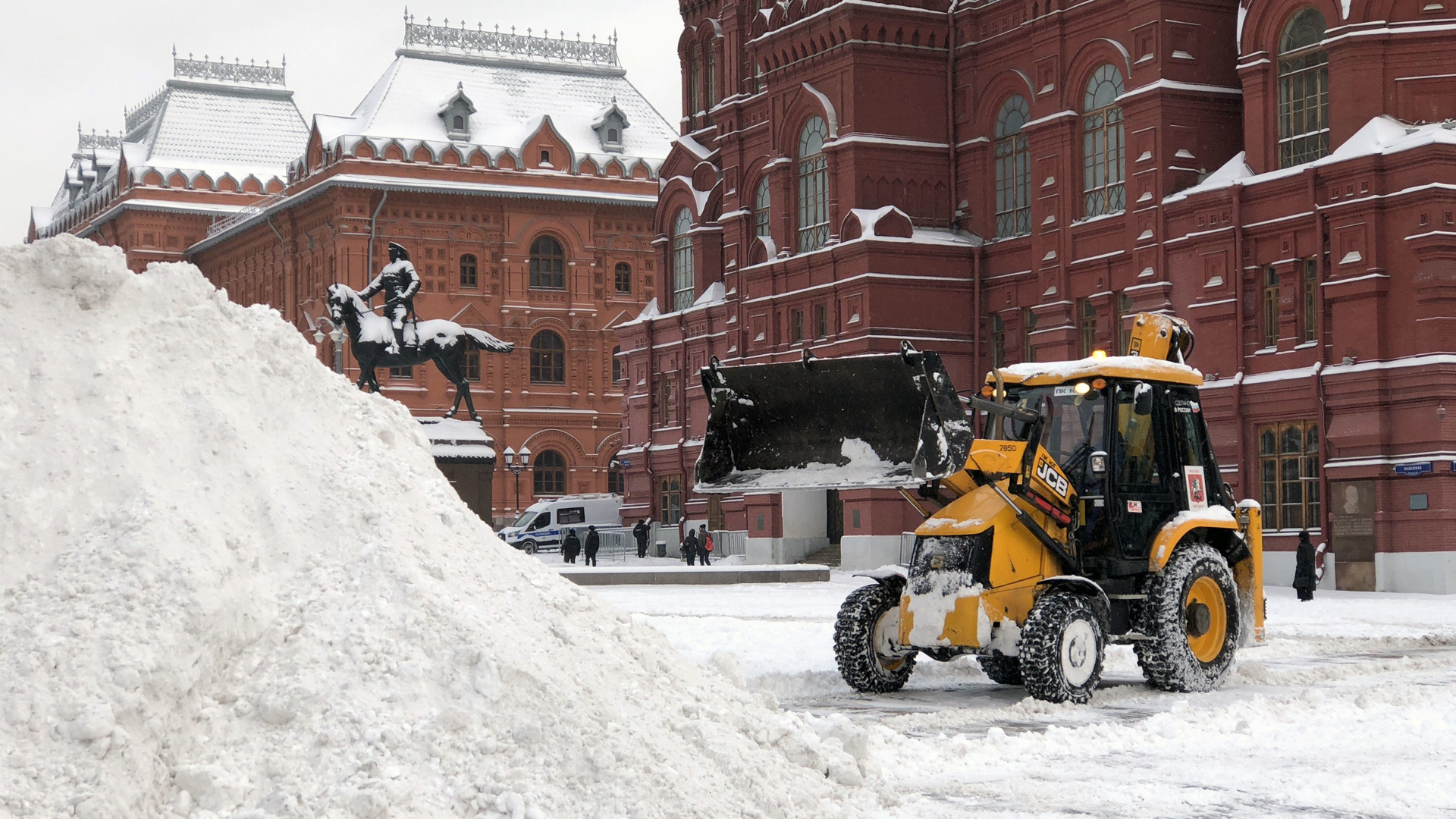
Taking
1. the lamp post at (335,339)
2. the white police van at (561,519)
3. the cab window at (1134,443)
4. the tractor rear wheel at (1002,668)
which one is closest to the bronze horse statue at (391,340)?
the lamp post at (335,339)

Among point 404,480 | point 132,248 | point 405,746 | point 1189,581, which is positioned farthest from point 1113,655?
point 132,248

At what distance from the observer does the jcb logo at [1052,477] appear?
12680mm

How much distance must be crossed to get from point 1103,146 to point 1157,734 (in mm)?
25009

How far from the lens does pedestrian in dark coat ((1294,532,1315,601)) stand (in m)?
26.0

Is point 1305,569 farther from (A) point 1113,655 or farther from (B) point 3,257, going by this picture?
(B) point 3,257

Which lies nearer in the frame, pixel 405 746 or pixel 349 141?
pixel 405 746

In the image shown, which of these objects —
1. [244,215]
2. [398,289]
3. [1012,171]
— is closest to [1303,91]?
[1012,171]

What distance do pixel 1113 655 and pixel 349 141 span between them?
4820 cm

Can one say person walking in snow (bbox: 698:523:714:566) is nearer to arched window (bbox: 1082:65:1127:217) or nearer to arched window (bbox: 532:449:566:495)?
arched window (bbox: 1082:65:1127:217)

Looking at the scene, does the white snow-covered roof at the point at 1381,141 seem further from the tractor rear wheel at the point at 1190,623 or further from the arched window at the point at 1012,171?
the tractor rear wheel at the point at 1190,623

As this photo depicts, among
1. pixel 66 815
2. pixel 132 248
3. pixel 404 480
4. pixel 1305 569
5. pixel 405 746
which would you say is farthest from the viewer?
pixel 132 248

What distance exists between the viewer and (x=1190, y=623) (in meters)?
13.5

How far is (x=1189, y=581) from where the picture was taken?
13.0 metres

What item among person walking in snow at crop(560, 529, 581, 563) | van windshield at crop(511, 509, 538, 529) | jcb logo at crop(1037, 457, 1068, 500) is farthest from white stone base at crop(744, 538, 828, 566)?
jcb logo at crop(1037, 457, 1068, 500)
